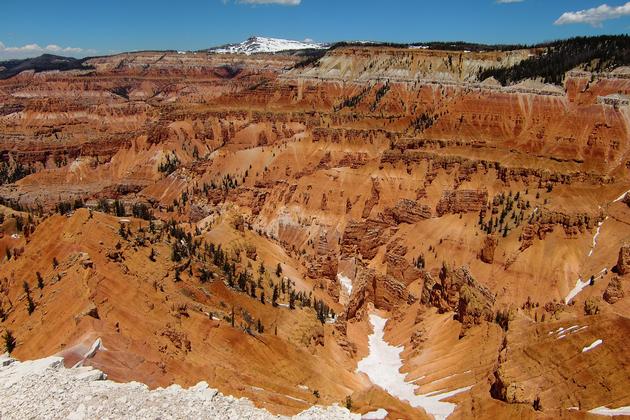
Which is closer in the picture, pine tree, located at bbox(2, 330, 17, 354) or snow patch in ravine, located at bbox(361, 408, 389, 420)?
snow patch in ravine, located at bbox(361, 408, 389, 420)

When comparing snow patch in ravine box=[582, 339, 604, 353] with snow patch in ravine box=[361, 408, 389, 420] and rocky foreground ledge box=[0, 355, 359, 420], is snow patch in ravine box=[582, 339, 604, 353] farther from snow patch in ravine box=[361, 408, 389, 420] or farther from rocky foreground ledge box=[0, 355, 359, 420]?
rocky foreground ledge box=[0, 355, 359, 420]

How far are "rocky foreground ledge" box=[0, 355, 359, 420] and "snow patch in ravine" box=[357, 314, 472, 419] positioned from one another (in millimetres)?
12474

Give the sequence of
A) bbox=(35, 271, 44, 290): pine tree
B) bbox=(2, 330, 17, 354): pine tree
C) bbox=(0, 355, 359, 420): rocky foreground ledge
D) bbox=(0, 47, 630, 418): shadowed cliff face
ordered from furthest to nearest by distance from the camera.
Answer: bbox=(35, 271, 44, 290): pine tree → bbox=(0, 47, 630, 418): shadowed cliff face → bbox=(2, 330, 17, 354): pine tree → bbox=(0, 355, 359, 420): rocky foreground ledge

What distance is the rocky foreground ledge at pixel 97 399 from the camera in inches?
817

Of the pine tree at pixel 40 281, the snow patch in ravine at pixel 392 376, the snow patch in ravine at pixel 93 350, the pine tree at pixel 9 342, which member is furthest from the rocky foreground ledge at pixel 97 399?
the snow patch in ravine at pixel 392 376

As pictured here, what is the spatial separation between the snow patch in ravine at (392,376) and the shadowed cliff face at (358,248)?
1.06 meters

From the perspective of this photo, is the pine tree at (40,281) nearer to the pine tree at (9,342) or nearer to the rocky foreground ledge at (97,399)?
the pine tree at (9,342)

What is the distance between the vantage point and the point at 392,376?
42906 millimetres

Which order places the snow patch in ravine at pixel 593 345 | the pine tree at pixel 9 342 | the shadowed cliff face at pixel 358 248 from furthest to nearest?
1. the shadowed cliff face at pixel 358 248
2. the snow patch in ravine at pixel 593 345
3. the pine tree at pixel 9 342

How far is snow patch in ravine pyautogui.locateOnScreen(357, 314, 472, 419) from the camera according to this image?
114ft

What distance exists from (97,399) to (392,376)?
26554 mm

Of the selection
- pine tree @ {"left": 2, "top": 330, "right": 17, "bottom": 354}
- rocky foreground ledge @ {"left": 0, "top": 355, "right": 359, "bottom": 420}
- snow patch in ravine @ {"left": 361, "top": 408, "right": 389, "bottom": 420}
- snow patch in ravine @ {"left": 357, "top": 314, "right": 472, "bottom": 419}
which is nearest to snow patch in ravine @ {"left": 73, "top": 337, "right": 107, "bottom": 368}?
rocky foreground ledge @ {"left": 0, "top": 355, "right": 359, "bottom": 420}

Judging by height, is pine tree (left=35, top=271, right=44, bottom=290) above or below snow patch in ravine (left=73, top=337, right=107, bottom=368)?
above

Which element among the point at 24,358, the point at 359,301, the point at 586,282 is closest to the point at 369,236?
the point at 359,301
